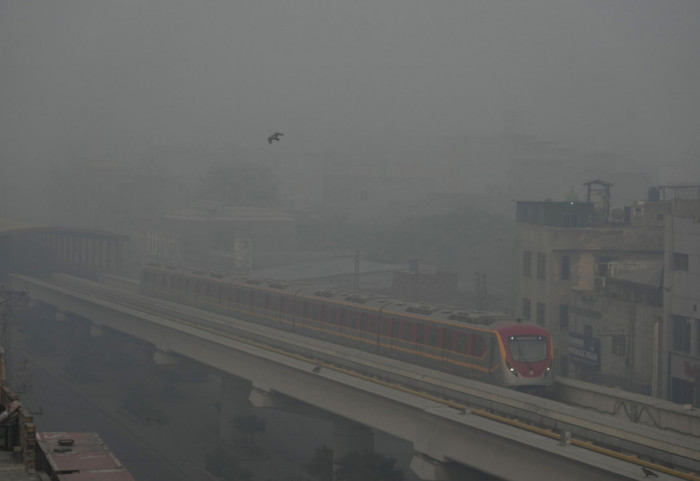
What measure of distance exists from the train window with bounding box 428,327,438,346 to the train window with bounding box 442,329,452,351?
0.45m

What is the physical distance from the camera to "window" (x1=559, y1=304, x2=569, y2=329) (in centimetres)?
5225

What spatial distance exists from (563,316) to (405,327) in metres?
19.8

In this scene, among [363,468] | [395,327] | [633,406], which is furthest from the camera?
[395,327]

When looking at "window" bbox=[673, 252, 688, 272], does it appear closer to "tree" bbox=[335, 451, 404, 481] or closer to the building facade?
the building facade

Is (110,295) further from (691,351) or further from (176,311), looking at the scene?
(691,351)

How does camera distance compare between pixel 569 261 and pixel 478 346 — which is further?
pixel 569 261

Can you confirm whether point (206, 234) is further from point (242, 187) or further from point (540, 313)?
point (540, 313)

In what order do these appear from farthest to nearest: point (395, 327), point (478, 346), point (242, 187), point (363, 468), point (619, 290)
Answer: point (242, 187) < point (619, 290) < point (395, 327) < point (363, 468) < point (478, 346)

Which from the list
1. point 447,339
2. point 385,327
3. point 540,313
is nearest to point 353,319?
point 385,327

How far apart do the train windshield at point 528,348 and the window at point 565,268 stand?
2159 cm

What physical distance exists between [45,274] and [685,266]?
2381 inches

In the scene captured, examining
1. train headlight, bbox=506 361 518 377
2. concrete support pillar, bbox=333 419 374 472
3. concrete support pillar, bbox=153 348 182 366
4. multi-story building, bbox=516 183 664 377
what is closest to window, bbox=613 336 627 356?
multi-story building, bbox=516 183 664 377

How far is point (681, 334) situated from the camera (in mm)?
41000

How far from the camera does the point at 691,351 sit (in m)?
39.9
